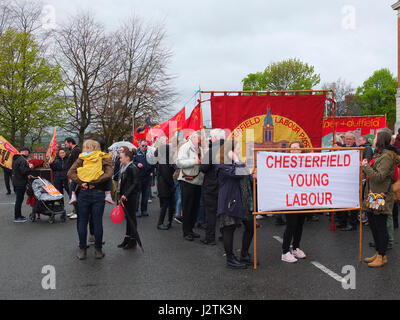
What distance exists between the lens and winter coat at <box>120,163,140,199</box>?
5840mm

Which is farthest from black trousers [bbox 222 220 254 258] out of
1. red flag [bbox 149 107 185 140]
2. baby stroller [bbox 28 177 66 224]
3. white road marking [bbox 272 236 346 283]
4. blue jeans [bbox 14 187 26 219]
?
blue jeans [bbox 14 187 26 219]

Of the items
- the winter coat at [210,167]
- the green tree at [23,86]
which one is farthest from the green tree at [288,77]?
the winter coat at [210,167]

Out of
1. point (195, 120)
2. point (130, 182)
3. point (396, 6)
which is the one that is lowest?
point (130, 182)

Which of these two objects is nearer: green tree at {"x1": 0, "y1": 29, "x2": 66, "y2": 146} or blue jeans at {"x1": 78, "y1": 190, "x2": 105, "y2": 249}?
blue jeans at {"x1": 78, "y1": 190, "x2": 105, "y2": 249}

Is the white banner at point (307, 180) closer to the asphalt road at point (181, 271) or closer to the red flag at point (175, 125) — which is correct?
the asphalt road at point (181, 271)

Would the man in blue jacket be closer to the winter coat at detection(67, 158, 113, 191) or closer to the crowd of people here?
the crowd of people

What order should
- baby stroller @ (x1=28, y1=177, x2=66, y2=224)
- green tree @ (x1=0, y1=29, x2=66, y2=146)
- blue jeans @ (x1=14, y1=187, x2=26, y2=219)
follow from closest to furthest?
baby stroller @ (x1=28, y1=177, x2=66, y2=224)
blue jeans @ (x1=14, y1=187, x2=26, y2=219)
green tree @ (x1=0, y1=29, x2=66, y2=146)

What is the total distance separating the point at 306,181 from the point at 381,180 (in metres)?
0.98

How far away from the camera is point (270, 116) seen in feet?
24.5

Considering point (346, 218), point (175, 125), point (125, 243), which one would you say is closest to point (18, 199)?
point (125, 243)

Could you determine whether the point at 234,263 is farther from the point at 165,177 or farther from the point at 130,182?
the point at 165,177

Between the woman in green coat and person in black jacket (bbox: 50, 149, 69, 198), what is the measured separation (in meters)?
6.79
